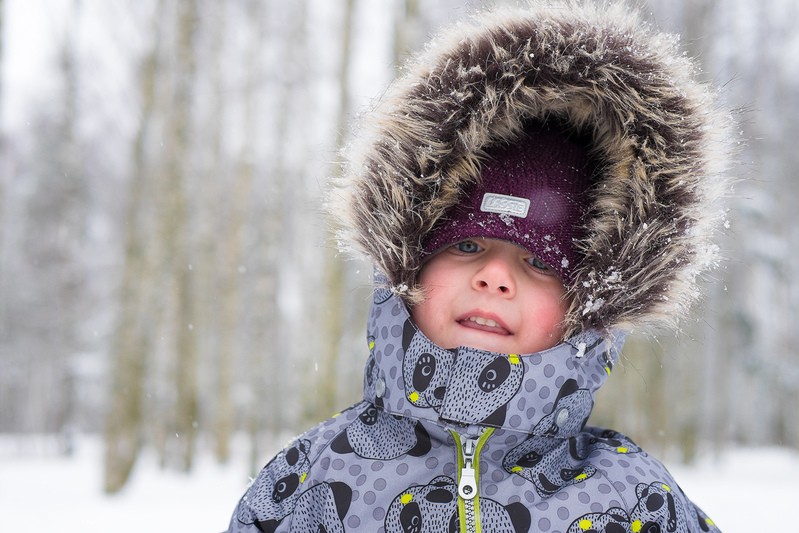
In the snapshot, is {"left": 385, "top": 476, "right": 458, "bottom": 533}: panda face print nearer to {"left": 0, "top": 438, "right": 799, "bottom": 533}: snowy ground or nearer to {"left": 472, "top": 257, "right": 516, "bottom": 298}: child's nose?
{"left": 472, "top": 257, "right": 516, "bottom": 298}: child's nose

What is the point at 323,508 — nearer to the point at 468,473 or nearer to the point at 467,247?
the point at 468,473

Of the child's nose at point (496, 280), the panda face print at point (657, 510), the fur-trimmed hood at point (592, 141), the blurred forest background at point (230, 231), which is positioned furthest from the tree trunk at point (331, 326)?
the panda face print at point (657, 510)

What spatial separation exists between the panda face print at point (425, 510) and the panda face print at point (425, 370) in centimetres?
19

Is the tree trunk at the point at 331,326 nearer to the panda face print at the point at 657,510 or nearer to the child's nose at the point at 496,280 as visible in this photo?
the child's nose at the point at 496,280

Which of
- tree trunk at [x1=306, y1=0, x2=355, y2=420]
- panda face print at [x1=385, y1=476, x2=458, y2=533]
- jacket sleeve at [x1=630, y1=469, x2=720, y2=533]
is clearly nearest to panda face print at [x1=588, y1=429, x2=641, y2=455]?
jacket sleeve at [x1=630, y1=469, x2=720, y2=533]

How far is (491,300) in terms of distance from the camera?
1.64 metres

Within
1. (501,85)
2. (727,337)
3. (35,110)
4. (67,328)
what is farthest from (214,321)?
(501,85)

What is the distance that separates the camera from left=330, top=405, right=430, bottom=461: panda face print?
164 cm

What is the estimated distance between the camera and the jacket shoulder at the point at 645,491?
1.50 metres

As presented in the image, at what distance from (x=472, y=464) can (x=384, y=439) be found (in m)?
0.23

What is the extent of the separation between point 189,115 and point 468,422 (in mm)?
9047

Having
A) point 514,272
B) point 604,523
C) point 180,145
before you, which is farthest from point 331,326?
point 604,523

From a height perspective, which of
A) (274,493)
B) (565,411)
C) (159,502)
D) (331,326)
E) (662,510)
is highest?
(565,411)

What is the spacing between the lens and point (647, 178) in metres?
1.71
